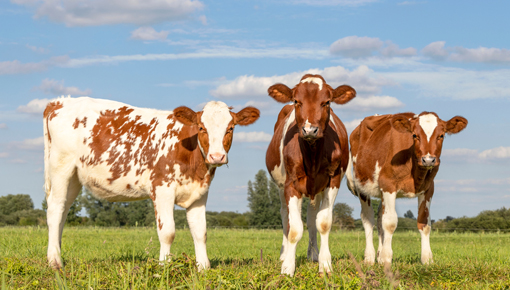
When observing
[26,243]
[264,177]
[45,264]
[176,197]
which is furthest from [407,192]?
[264,177]

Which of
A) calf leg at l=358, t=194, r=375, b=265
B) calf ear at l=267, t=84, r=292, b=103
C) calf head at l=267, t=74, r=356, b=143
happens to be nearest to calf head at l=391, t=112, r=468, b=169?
calf leg at l=358, t=194, r=375, b=265

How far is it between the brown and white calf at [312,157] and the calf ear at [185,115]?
1.47 meters

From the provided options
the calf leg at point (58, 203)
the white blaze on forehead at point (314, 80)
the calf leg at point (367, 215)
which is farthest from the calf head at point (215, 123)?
the calf leg at point (367, 215)

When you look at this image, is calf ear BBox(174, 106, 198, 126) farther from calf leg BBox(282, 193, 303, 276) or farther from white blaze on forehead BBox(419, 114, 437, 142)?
white blaze on forehead BBox(419, 114, 437, 142)

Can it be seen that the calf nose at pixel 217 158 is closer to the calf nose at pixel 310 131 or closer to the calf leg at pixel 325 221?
the calf nose at pixel 310 131

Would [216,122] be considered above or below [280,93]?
below

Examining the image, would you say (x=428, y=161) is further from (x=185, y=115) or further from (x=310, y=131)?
(x=185, y=115)

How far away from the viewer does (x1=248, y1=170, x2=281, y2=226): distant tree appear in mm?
78000

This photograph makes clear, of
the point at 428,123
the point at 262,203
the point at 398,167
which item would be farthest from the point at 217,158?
the point at 262,203

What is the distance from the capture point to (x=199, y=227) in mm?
9219

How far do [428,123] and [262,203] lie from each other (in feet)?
228

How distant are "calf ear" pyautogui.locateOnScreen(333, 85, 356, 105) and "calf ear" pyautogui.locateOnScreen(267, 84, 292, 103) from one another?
80 cm

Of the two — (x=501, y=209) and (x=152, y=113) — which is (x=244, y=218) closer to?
(x=501, y=209)

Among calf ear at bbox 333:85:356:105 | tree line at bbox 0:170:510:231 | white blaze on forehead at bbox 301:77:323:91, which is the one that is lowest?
tree line at bbox 0:170:510:231
